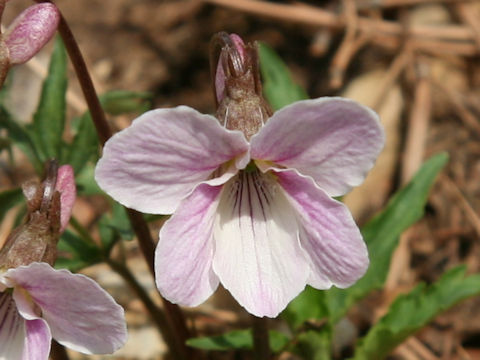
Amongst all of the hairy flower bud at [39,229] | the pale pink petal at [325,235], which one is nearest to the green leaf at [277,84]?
the pale pink petal at [325,235]

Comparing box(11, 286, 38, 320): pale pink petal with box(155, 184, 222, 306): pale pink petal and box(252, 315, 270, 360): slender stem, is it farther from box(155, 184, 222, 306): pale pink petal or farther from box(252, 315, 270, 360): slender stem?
box(252, 315, 270, 360): slender stem

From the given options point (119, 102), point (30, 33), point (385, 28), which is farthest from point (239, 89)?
point (385, 28)

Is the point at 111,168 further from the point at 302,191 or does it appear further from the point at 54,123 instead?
the point at 54,123

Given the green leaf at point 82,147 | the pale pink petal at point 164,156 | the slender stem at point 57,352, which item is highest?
the pale pink petal at point 164,156

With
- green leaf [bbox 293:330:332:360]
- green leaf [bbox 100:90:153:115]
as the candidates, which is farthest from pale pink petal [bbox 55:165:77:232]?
green leaf [bbox 293:330:332:360]

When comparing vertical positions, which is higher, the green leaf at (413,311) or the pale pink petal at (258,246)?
the pale pink petal at (258,246)

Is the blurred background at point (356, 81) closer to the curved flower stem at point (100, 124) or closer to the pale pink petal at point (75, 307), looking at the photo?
the curved flower stem at point (100, 124)

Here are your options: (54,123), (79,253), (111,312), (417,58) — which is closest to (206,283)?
(111,312)
